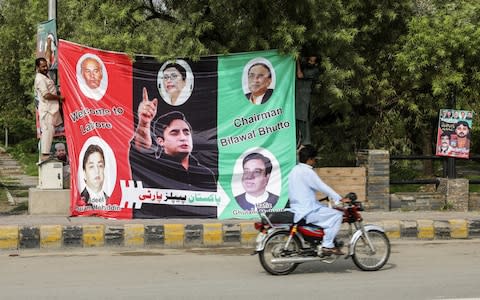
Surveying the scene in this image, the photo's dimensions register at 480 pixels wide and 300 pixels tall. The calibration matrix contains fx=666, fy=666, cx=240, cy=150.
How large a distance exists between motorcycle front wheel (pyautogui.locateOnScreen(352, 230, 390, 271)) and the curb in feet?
8.51

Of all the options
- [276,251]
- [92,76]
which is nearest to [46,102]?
[92,76]

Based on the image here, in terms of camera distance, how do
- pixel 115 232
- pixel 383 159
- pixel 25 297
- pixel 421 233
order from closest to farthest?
pixel 25 297 < pixel 115 232 < pixel 421 233 < pixel 383 159

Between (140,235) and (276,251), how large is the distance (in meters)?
3.05

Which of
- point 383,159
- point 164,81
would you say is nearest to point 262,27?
point 164,81

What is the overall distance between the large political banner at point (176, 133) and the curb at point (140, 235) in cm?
93

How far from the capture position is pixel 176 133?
1128 cm

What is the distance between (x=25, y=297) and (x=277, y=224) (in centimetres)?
292

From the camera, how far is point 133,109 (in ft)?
36.7

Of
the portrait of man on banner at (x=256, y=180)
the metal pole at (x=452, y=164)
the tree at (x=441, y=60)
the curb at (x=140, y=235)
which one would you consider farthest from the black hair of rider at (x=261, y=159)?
the metal pole at (x=452, y=164)

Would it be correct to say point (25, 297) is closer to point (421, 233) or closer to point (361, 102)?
point (421, 233)

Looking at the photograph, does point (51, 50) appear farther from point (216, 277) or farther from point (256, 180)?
point (216, 277)

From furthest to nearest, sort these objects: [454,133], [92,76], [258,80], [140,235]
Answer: [454,133], [258,80], [92,76], [140,235]

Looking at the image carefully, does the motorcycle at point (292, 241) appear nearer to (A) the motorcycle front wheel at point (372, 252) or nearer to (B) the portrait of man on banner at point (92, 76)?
(A) the motorcycle front wheel at point (372, 252)

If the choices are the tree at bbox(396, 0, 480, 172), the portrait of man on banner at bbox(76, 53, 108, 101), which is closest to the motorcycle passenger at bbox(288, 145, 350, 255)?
the portrait of man on banner at bbox(76, 53, 108, 101)
